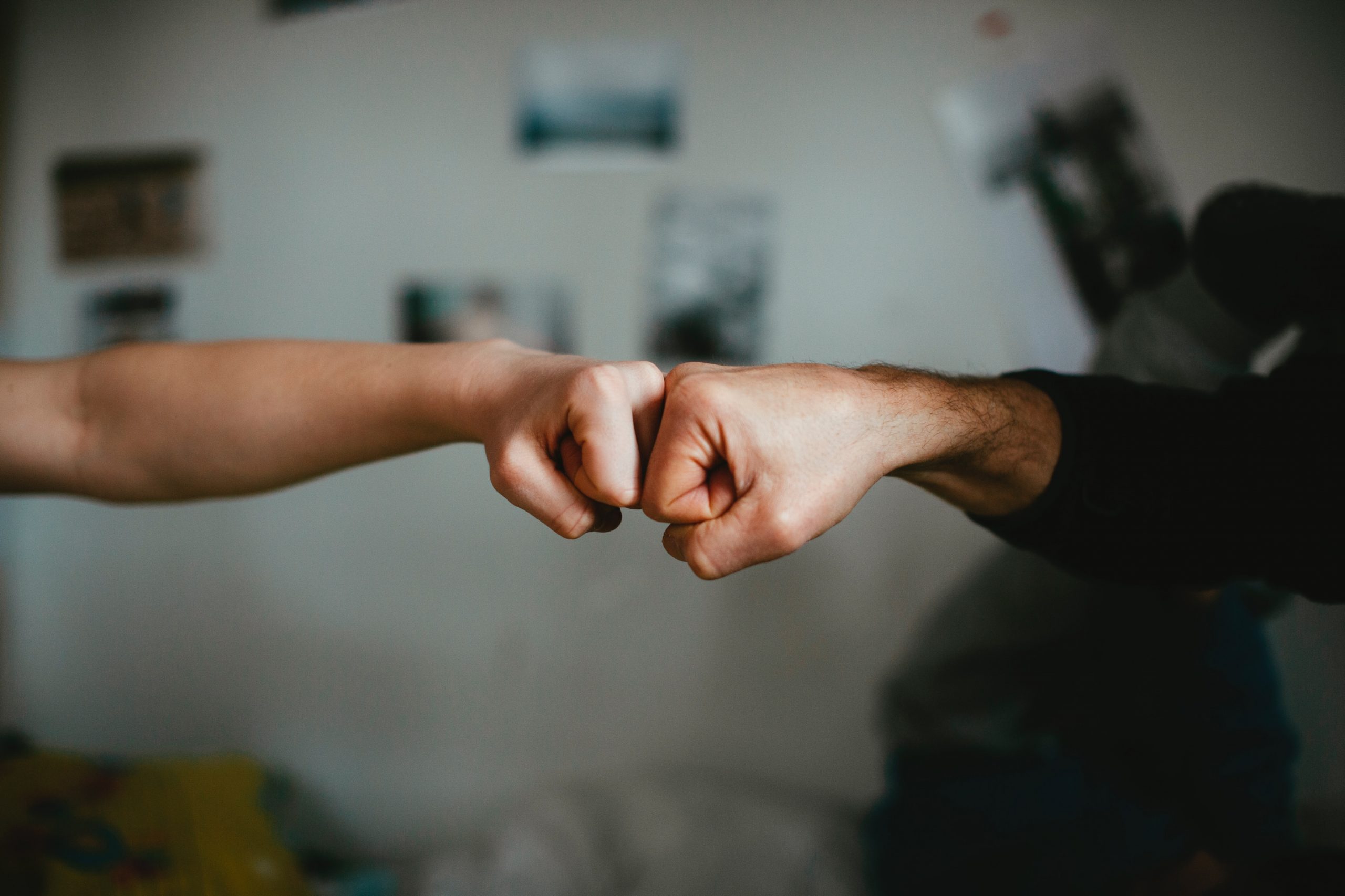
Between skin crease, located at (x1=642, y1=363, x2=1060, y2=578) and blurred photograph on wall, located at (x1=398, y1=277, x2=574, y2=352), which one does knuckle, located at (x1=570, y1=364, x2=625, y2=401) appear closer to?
skin crease, located at (x1=642, y1=363, x2=1060, y2=578)

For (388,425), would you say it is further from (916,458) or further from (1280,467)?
(1280,467)

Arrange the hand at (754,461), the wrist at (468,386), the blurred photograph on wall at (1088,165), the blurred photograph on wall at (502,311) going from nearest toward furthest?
the hand at (754,461) < the wrist at (468,386) < the blurred photograph on wall at (1088,165) < the blurred photograph on wall at (502,311)

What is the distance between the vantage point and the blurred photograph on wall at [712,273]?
3.79 feet

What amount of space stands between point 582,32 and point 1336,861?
5.74 ft

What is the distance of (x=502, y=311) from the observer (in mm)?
1202

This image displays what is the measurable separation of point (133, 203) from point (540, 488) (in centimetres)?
138

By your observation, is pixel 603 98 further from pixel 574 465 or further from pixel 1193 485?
pixel 1193 485

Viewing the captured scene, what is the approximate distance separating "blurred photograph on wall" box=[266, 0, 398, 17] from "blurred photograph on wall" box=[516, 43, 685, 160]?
402mm

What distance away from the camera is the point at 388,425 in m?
0.61

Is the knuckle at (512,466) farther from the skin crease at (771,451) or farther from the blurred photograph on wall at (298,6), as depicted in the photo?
the blurred photograph on wall at (298,6)

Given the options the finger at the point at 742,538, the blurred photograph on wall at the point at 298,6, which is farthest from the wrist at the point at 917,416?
the blurred photograph on wall at the point at 298,6

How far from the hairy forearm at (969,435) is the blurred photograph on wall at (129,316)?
4.75 ft

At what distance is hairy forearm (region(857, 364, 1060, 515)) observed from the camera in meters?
0.49

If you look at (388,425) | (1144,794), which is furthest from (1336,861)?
(388,425)
